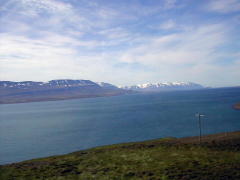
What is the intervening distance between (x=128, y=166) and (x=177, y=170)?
308 inches

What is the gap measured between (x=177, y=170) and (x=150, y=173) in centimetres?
397

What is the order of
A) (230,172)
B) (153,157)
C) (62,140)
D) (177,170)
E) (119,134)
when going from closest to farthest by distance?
(230,172)
(177,170)
(153,157)
(62,140)
(119,134)

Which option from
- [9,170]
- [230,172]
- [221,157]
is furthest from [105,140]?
[230,172]

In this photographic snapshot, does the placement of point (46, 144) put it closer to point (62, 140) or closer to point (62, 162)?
point (62, 140)

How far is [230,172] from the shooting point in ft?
87.2

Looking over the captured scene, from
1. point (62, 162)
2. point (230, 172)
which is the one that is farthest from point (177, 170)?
point (62, 162)

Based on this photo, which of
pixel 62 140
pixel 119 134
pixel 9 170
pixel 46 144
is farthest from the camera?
pixel 119 134

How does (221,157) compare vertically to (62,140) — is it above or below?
above

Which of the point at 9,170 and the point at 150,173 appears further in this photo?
the point at 9,170

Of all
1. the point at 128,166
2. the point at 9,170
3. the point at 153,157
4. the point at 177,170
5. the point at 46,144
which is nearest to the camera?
the point at 177,170

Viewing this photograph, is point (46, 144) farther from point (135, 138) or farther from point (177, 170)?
point (177, 170)

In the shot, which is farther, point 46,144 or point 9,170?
point 46,144

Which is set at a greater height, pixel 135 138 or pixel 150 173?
pixel 150 173

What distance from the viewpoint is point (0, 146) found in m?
70.2
